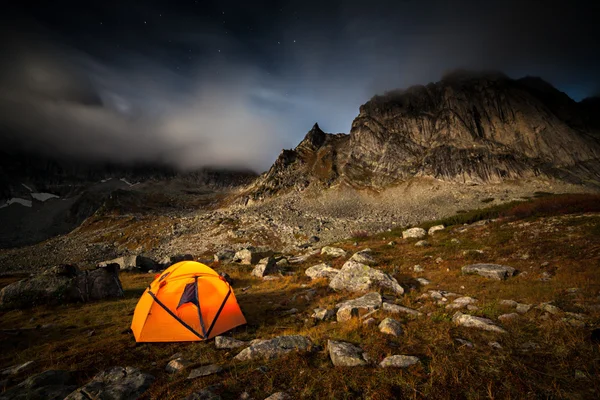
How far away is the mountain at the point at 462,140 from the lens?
9350cm

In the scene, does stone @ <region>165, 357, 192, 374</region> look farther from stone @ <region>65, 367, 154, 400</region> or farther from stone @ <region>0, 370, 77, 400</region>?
stone @ <region>0, 370, 77, 400</region>

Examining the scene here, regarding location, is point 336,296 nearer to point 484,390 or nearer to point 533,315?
point 533,315

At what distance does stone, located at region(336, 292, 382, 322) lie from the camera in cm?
924

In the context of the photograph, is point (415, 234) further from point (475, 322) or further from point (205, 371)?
point (205, 371)

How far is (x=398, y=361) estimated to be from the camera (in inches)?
220

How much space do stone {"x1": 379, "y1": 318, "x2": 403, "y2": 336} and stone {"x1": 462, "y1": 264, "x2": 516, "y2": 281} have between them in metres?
7.77

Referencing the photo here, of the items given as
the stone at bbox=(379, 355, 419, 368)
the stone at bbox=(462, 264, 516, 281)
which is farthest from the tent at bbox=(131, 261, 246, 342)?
the stone at bbox=(462, 264, 516, 281)

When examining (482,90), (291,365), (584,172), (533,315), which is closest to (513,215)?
(533,315)

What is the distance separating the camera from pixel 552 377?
4.67 meters

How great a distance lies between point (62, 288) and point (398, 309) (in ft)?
59.6

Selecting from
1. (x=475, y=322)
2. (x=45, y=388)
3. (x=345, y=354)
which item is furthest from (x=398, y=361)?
(x=45, y=388)

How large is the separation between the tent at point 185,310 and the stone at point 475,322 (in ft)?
25.4

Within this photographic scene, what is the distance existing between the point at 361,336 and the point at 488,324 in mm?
3715

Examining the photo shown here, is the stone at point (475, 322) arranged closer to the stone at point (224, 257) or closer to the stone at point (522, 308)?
the stone at point (522, 308)
